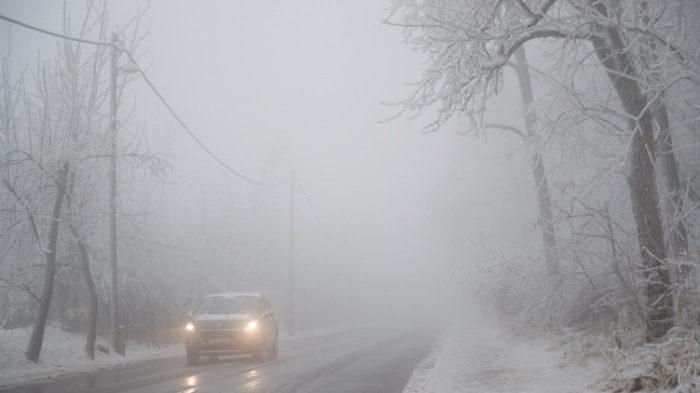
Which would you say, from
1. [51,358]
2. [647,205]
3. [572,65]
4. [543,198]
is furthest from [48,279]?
[647,205]

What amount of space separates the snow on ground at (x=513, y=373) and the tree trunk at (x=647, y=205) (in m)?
1.17

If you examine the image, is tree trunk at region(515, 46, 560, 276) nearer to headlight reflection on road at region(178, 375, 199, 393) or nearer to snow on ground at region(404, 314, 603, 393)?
snow on ground at region(404, 314, 603, 393)

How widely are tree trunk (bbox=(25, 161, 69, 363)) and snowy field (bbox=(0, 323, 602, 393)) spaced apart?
327 mm

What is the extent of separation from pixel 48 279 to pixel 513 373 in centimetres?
1146

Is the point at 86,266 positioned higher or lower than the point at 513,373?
higher

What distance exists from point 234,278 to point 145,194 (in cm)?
795

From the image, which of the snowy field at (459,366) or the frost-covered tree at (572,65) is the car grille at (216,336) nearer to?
the snowy field at (459,366)

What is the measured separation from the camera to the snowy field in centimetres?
779

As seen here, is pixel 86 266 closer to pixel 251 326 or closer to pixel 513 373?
pixel 251 326

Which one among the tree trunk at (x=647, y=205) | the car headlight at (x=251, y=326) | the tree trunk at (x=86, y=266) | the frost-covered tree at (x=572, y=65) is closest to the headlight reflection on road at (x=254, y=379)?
the car headlight at (x=251, y=326)

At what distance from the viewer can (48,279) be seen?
1342 centimetres

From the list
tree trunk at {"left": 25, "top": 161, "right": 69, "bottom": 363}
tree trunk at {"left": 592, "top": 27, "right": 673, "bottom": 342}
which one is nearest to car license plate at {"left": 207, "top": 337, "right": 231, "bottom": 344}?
tree trunk at {"left": 25, "top": 161, "right": 69, "bottom": 363}

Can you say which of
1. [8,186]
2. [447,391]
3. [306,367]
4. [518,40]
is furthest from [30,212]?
[518,40]

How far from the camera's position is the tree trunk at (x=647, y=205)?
711cm
